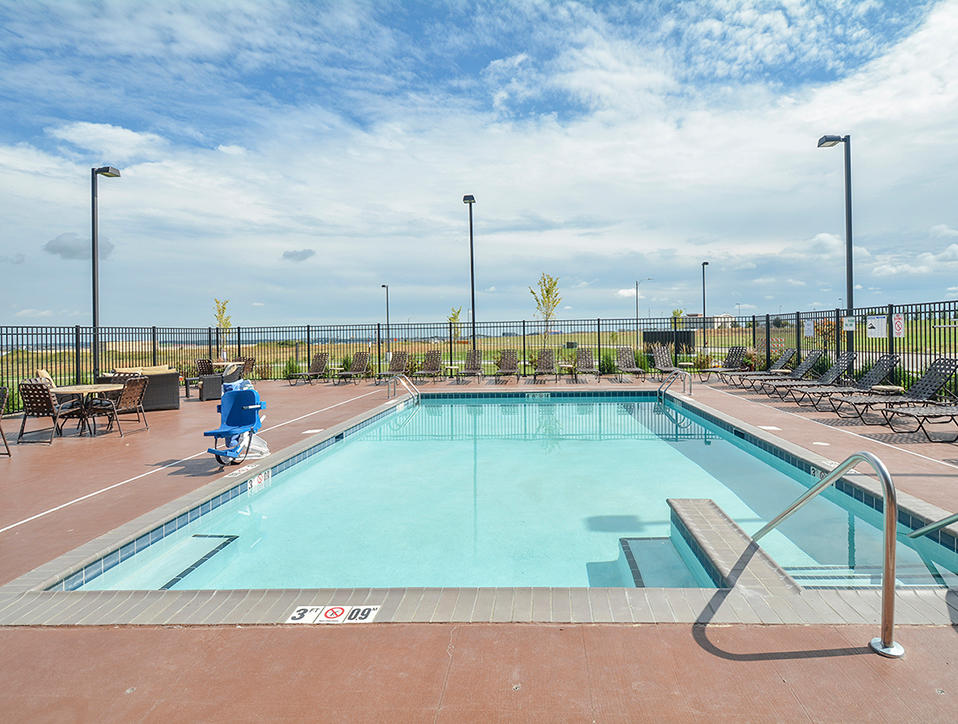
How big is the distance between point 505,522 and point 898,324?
9.94m

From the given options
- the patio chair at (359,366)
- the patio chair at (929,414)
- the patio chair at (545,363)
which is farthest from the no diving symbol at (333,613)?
the patio chair at (359,366)

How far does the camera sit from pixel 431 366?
53.0 feet

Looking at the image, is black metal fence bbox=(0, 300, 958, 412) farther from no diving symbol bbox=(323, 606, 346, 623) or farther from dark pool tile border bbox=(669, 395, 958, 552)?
no diving symbol bbox=(323, 606, 346, 623)

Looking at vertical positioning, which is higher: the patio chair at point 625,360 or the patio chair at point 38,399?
the patio chair at point 625,360

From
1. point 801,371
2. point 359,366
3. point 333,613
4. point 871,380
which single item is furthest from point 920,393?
point 359,366

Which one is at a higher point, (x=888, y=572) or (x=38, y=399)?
(x=38, y=399)

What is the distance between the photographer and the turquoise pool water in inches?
149

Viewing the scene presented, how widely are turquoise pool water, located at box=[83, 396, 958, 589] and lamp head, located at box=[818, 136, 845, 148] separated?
21.5 feet

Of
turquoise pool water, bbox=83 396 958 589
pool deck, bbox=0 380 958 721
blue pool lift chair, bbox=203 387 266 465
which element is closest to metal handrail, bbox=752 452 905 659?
pool deck, bbox=0 380 958 721

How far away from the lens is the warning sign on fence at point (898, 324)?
1048 centimetres

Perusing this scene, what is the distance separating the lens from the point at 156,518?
408 centimetres

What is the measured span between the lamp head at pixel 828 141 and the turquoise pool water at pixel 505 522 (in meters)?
6.55

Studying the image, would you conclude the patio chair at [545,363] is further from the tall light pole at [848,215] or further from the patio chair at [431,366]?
the tall light pole at [848,215]

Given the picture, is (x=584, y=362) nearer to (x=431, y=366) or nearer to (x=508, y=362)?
(x=508, y=362)
